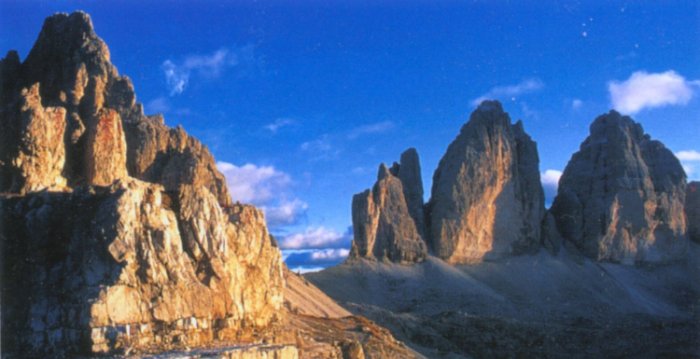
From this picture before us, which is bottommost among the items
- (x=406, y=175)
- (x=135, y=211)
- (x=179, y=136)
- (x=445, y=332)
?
(x=445, y=332)

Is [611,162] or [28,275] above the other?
[611,162]

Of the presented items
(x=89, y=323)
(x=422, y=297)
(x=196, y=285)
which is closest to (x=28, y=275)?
(x=89, y=323)

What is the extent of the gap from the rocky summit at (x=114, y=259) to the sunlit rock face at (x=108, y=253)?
0.04 m

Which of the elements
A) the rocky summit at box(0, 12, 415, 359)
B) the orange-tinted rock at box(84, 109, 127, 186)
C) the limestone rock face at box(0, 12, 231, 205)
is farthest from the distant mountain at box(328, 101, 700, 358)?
the orange-tinted rock at box(84, 109, 127, 186)

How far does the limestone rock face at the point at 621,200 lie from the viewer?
108 meters

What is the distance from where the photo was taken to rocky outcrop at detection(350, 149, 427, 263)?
288 feet

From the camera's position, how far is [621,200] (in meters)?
109

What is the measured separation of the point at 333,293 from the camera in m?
74.3

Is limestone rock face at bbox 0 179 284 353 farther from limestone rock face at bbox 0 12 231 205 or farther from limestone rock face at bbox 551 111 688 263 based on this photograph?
limestone rock face at bbox 551 111 688 263

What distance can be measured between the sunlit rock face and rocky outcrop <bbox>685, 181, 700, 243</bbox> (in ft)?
340

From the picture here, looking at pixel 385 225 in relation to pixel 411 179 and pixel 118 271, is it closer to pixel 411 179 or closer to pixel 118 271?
pixel 411 179

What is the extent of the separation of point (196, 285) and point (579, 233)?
304 feet

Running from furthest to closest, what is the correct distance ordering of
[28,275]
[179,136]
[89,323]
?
[179,136], [28,275], [89,323]

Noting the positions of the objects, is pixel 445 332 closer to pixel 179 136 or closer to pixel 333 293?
pixel 333 293
